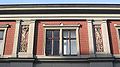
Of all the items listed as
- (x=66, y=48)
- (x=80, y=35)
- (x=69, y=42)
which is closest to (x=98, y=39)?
(x=80, y=35)

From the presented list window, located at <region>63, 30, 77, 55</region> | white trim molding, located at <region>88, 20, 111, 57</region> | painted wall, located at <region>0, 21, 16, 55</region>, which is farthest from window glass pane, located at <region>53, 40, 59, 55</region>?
painted wall, located at <region>0, 21, 16, 55</region>

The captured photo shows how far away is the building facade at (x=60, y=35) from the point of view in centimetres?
1347

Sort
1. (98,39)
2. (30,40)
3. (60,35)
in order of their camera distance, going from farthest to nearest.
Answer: (60,35), (98,39), (30,40)

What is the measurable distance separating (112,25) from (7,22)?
6.92 meters

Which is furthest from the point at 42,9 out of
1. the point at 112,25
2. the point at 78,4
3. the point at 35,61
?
the point at 112,25

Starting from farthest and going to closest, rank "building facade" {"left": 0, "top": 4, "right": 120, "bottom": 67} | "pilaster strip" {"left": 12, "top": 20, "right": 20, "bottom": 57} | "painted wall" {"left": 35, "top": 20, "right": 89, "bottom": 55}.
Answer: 1. "painted wall" {"left": 35, "top": 20, "right": 89, "bottom": 55}
2. "pilaster strip" {"left": 12, "top": 20, "right": 20, "bottom": 57}
3. "building facade" {"left": 0, "top": 4, "right": 120, "bottom": 67}

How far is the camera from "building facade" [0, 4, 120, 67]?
13.5 m

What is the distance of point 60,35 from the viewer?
14.5 m

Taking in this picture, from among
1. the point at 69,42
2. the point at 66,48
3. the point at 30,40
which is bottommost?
the point at 66,48

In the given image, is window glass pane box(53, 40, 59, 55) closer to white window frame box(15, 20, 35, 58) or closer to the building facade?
the building facade

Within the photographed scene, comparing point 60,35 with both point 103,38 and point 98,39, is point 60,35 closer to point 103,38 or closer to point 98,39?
point 98,39

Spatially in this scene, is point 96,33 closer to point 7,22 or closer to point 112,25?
point 112,25

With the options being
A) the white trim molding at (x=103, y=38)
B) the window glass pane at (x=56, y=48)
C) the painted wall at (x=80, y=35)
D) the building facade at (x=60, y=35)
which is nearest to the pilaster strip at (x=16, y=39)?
the building facade at (x=60, y=35)

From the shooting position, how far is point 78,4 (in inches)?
601
